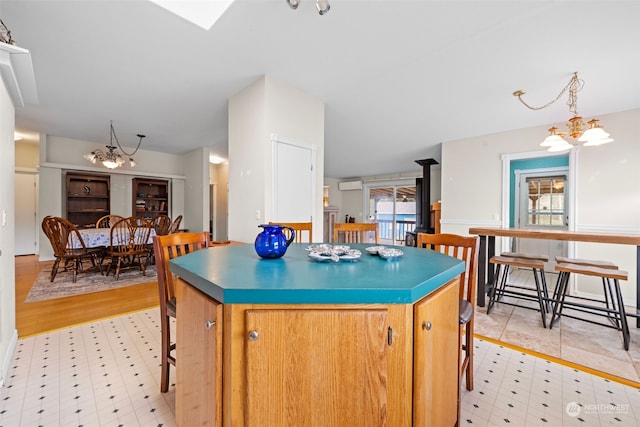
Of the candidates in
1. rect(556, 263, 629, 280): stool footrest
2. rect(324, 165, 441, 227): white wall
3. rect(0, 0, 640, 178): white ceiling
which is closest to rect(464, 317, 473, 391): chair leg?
rect(556, 263, 629, 280): stool footrest

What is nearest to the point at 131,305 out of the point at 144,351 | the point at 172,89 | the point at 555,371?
the point at 144,351

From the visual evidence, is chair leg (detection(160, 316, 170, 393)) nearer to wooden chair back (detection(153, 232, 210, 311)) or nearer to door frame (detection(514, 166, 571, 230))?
wooden chair back (detection(153, 232, 210, 311))

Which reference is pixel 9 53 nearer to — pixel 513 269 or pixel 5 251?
pixel 5 251

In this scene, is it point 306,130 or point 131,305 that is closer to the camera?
point 131,305

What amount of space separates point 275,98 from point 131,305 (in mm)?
2911

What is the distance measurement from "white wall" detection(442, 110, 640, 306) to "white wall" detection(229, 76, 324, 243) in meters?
3.01

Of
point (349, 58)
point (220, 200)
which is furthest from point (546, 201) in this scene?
point (220, 200)

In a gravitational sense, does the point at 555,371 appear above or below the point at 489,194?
below

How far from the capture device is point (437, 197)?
22.4 feet

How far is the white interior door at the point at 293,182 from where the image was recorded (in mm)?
3143

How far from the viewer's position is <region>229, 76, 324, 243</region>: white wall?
3.04 metres

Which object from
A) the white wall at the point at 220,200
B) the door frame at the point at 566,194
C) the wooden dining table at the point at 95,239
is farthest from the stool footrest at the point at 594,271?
the white wall at the point at 220,200

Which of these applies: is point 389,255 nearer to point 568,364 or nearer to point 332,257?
point 332,257

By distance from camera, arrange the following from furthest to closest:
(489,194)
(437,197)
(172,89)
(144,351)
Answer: (437,197) < (489,194) < (172,89) < (144,351)
